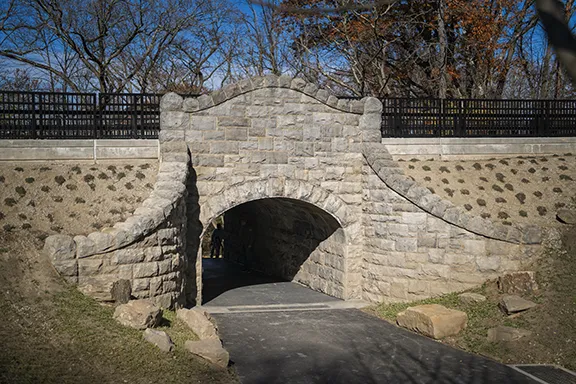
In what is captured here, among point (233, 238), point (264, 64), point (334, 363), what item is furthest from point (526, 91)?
point (334, 363)

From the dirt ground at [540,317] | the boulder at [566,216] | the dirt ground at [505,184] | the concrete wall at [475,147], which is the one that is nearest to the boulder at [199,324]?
the dirt ground at [540,317]

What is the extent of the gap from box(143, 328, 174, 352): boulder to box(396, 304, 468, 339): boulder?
4.49 metres

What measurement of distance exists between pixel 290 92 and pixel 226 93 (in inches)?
54.3

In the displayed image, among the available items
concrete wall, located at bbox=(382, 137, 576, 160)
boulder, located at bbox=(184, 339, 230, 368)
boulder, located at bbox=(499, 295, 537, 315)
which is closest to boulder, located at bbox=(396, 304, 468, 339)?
boulder, located at bbox=(499, 295, 537, 315)

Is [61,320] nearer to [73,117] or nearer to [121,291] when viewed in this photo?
[121,291]

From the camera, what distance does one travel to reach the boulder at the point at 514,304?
10.8 m

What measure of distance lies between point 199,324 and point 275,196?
394cm

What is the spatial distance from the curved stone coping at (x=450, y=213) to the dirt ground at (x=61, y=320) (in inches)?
199

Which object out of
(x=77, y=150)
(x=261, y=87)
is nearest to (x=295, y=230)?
(x=261, y=87)

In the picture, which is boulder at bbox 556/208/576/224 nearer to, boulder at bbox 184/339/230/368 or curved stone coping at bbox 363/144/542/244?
curved stone coping at bbox 363/144/542/244

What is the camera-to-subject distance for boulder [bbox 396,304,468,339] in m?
10.7

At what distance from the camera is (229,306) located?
1336cm

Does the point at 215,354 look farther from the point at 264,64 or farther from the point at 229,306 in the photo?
the point at 264,64

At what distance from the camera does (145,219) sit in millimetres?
10508
